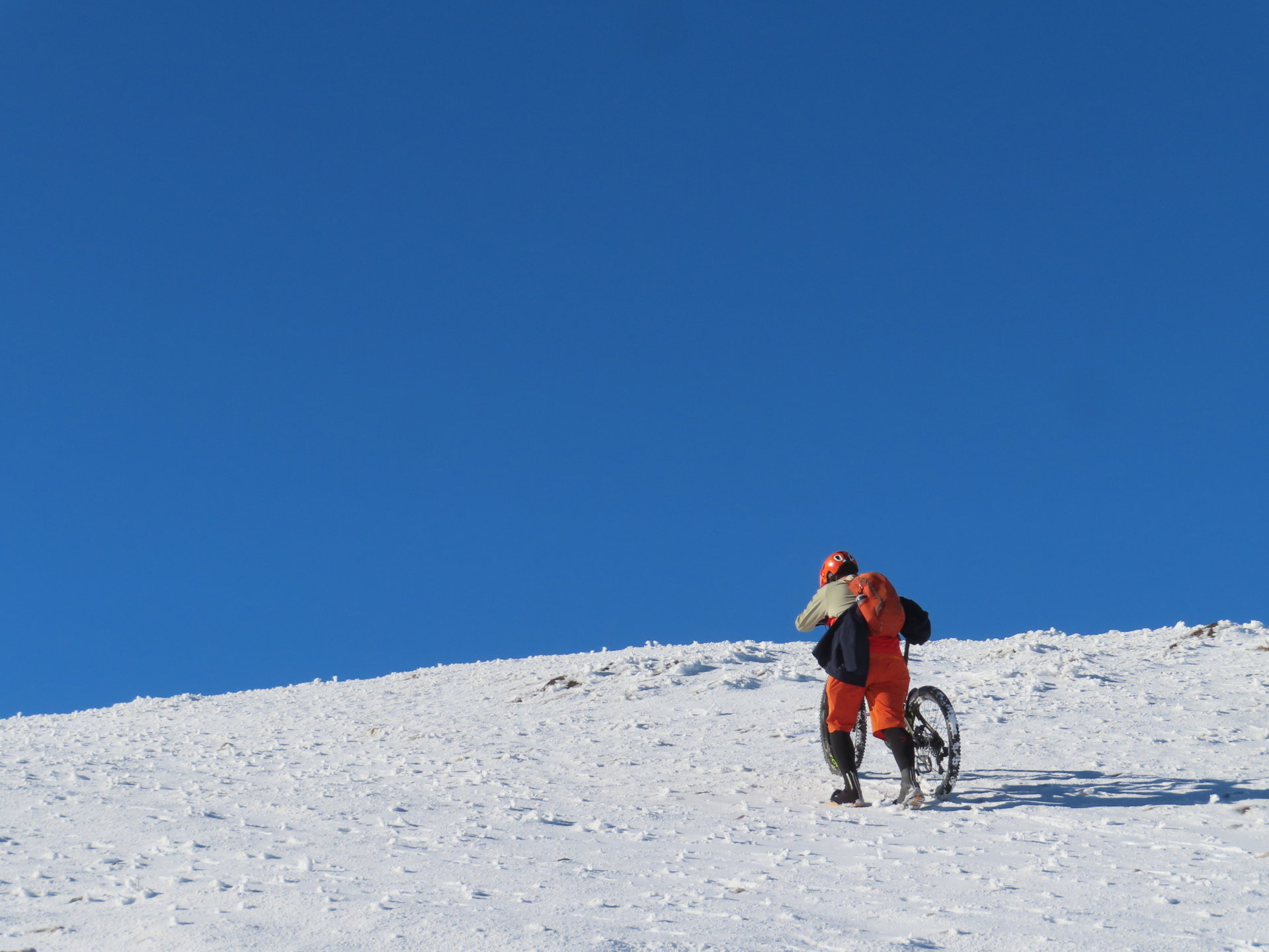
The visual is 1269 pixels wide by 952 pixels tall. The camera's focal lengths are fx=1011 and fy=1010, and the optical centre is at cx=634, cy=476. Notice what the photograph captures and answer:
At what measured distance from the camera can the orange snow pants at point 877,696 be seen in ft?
27.6

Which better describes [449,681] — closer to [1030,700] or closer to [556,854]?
[1030,700]

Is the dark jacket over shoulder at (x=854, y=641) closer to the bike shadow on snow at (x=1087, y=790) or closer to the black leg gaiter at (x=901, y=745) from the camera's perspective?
the black leg gaiter at (x=901, y=745)

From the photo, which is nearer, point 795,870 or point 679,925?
point 679,925

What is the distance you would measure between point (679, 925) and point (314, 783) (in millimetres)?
5932

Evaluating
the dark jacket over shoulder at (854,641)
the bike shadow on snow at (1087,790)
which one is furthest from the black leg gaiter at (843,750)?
the bike shadow on snow at (1087,790)

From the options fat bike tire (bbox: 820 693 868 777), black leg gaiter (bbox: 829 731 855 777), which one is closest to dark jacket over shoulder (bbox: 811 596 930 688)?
black leg gaiter (bbox: 829 731 855 777)

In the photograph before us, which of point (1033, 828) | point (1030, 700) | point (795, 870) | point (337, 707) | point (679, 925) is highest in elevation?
point (337, 707)

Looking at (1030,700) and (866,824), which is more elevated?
(1030,700)

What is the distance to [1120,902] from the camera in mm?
5387

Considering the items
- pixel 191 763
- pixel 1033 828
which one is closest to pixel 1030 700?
pixel 1033 828

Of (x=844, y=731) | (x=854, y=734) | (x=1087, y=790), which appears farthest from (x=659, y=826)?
(x=1087, y=790)

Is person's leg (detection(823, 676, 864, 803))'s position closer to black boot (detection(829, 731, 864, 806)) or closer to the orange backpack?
black boot (detection(829, 731, 864, 806))

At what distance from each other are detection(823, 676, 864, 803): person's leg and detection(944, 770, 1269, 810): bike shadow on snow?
2.51 ft

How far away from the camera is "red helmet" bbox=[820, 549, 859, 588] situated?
9.06 meters
